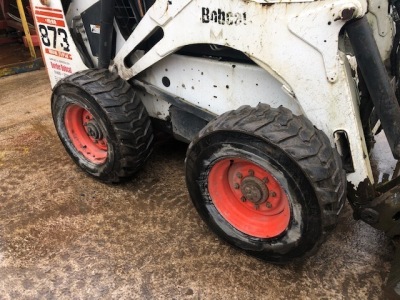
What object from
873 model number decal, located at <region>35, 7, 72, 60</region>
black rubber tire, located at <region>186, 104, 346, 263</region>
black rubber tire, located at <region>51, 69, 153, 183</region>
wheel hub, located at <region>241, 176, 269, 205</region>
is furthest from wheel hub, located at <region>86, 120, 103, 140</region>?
wheel hub, located at <region>241, 176, 269, 205</region>

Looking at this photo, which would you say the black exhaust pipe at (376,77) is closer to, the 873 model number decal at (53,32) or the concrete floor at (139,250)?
the concrete floor at (139,250)

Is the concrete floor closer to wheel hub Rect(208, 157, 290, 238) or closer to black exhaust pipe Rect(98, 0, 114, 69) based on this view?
wheel hub Rect(208, 157, 290, 238)

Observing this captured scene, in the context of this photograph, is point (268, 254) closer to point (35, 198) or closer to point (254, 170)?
point (254, 170)

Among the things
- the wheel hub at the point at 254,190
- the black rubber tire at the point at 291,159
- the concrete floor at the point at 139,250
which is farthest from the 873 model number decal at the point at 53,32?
the wheel hub at the point at 254,190

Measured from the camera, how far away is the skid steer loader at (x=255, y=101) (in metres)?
1.78

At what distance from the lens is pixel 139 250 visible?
237 centimetres

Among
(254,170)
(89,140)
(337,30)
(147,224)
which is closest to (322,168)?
(254,170)

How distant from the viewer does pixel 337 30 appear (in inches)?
67.1

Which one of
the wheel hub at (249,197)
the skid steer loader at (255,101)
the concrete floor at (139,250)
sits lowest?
the concrete floor at (139,250)

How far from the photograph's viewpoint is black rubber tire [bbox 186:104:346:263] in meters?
1.77

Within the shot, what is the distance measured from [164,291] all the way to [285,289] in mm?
611

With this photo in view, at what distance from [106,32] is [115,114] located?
0.53 metres

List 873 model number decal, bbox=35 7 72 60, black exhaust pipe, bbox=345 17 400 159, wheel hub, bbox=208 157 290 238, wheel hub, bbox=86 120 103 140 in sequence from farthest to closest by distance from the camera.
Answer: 873 model number decal, bbox=35 7 72 60, wheel hub, bbox=86 120 103 140, wheel hub, bbox=208 157 290 238, black exhaust pipe, bbox=345 17 400 159

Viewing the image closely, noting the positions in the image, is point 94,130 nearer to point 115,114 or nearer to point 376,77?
point 115,114
